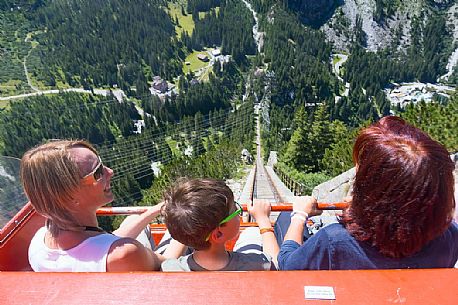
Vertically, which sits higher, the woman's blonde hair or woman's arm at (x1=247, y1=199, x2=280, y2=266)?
the woman's blonde hair

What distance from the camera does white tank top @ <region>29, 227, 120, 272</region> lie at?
171cm

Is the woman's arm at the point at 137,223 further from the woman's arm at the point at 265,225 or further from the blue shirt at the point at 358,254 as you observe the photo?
the blue shirt at the point at 358,254

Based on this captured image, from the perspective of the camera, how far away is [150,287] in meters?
1.24

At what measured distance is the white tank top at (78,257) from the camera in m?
1.71

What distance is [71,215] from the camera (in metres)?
1.83

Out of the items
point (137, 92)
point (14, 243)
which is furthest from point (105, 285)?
point (137, 92)

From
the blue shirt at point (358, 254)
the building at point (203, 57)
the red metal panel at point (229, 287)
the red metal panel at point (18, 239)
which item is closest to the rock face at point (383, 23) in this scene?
the building at point (203, 57)

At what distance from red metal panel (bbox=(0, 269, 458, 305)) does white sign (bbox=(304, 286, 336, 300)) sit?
0.01 metres

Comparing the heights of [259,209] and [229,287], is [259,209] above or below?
below

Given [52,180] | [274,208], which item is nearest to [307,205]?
[274,208]

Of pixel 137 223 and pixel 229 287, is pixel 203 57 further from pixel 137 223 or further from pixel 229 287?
pixel 229 287

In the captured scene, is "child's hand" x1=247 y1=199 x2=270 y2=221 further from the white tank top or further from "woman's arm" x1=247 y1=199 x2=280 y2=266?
the white tank top

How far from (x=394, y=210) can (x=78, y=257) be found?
140cm

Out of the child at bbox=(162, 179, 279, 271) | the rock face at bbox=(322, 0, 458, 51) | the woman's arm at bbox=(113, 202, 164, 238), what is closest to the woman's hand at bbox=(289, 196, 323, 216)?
the child at bbox=(162, 179, 279, 271)
